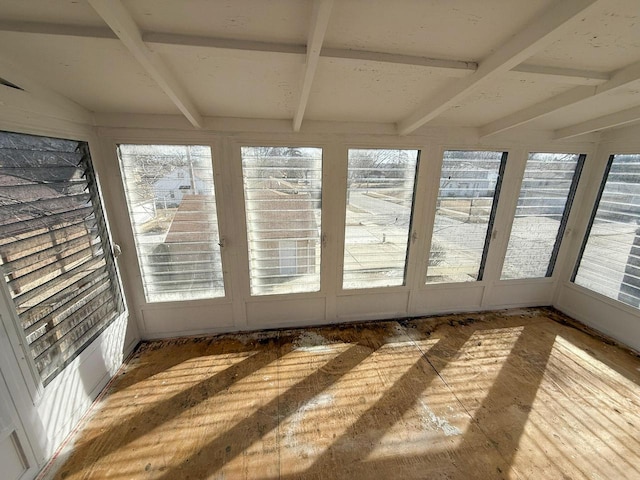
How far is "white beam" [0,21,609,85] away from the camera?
94 cm

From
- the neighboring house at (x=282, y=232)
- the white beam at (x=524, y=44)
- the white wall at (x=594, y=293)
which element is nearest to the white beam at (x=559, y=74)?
the white beam at (x=524, y=44)

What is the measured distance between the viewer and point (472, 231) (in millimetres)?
2674

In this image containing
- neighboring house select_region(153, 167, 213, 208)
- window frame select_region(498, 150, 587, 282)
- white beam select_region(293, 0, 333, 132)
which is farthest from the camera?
window frame select_region(498, 150, 587, 282)

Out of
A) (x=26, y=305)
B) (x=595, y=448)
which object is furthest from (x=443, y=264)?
(x=26, y=305)

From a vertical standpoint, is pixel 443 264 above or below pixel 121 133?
below

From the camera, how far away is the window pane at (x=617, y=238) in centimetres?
232

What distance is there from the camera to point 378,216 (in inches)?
96.5

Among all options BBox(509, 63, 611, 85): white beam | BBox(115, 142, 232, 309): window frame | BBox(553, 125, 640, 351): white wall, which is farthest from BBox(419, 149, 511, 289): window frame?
BBox(115, 142, 232, 309): window frame

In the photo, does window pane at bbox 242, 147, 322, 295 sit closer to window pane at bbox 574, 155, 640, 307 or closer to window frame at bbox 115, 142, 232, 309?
window frame at bbox 115, 142, 232, 309

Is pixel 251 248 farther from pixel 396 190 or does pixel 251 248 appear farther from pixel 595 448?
pixel 595 448

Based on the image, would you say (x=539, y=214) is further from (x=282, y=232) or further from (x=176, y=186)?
(x=176, y=186)

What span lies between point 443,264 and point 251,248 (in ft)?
6.61

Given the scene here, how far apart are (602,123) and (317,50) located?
2450 mm

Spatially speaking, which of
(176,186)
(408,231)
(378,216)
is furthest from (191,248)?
(408,231)
